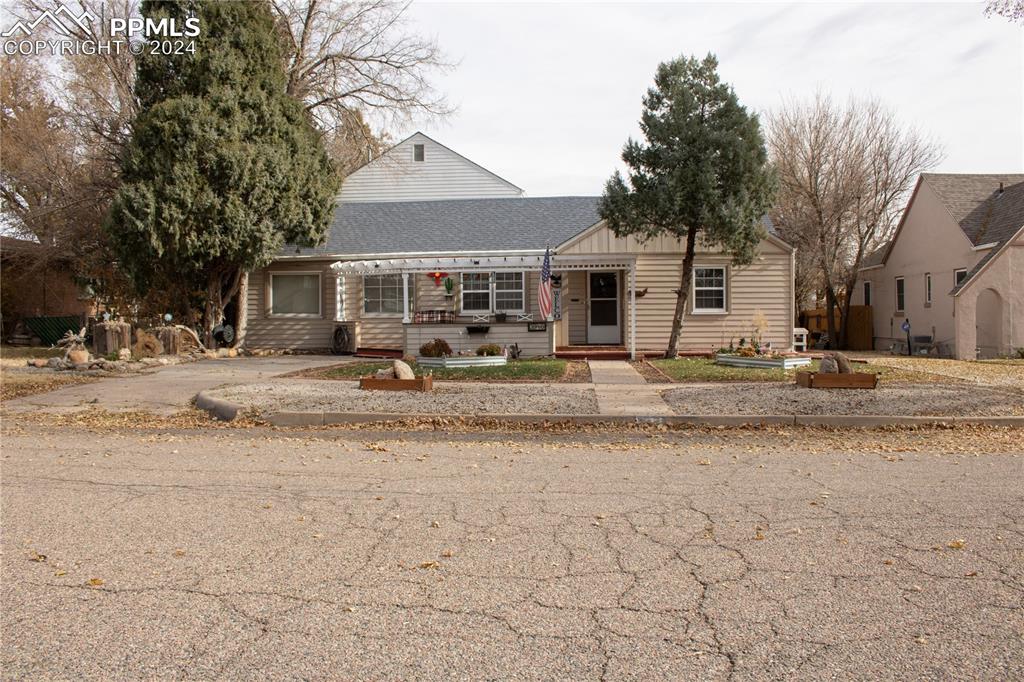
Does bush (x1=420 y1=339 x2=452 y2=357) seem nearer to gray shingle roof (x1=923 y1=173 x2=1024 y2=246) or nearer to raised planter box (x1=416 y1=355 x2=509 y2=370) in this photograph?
raised planter box (x1=416 y1=355 x2=509 y2=370)

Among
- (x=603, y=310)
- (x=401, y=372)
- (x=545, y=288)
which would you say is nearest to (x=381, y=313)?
(x=545, y=288)

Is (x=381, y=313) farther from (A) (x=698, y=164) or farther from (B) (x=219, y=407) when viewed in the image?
(B) (x=219, y=407)

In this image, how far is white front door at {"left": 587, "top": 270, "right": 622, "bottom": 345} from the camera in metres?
23.2

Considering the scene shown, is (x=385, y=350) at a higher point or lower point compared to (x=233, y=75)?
lower

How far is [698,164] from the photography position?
1827 centimetres

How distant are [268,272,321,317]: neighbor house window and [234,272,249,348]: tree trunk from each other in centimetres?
75

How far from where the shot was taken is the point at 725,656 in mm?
3475

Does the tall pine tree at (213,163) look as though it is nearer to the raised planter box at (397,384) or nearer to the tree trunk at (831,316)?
the raised planter box at (397,384)

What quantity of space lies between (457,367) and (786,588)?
12534mm

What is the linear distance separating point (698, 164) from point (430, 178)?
40.6 ft

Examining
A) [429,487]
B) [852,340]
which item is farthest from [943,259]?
[429,487]

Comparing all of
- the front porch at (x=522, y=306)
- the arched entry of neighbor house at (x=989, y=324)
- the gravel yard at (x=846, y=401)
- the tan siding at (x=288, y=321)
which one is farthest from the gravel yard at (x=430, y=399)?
the arched entry of neighbor house at (x=989, y=324)

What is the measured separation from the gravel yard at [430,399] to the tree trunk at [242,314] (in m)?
10.2

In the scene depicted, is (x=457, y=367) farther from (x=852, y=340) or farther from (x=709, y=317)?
(x=852, y=340)
